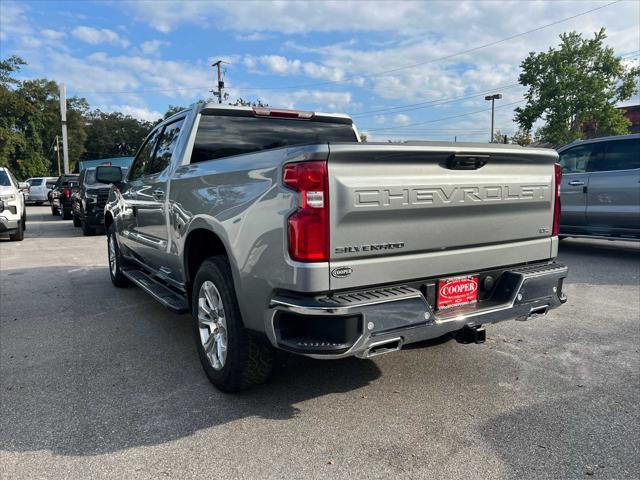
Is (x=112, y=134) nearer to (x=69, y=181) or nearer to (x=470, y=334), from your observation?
(x=69, y=181)

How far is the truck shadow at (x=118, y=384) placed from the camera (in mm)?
2895

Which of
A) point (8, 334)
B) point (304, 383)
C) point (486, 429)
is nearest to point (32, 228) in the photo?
point (8, 334)

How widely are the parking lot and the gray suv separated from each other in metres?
3.70

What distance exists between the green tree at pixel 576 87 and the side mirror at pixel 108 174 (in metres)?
35.2

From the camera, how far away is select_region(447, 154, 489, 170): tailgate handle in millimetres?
A: 2959

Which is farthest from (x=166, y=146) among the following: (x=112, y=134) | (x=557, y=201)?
(x=112, y=134)

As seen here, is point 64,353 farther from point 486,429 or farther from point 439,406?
point 486,429

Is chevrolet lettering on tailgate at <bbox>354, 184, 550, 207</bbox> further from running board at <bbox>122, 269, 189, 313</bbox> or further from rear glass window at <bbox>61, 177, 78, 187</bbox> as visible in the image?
rear glass window at <bbox>61, 177, 78, 187</bbox>

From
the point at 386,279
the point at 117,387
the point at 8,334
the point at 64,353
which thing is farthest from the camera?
the point at 8,334

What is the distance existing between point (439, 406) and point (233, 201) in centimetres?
181

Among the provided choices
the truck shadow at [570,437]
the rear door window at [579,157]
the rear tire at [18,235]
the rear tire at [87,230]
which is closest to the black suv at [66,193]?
the rear tire at [87,230]

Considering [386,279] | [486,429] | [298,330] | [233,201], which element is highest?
[233,201]

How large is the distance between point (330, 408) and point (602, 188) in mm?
7171

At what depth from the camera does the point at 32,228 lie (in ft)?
52.3
